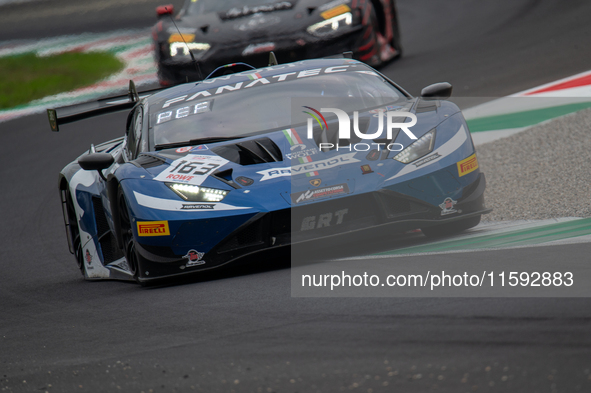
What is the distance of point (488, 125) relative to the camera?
8297 millimetres

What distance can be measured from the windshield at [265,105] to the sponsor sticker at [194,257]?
0.98 meters

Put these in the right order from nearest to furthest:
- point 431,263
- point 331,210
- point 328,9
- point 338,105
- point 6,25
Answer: point 431,263 → point 331,210 → point 338,105 → point 328,9 → point 6,25

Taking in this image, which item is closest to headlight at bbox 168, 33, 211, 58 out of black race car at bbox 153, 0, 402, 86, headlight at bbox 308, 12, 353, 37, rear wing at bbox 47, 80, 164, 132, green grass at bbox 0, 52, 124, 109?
black race car at bbox 153, 0, 402, 86

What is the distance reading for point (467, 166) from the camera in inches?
189

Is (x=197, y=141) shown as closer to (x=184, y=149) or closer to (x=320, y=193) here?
(x=184, y=149)

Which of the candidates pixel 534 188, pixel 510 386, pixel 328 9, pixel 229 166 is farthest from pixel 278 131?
pixel 328 9

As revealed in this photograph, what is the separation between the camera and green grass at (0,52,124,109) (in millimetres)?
14461

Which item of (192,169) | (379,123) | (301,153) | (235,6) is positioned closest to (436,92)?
(379,123)

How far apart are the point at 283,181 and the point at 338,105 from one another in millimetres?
1224

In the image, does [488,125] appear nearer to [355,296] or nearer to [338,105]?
[338,105]

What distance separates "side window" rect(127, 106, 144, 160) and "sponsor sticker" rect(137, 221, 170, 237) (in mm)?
916

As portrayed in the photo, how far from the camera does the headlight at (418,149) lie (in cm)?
464

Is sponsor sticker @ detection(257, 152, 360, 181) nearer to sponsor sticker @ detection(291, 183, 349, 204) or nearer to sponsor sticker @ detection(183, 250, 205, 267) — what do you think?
sponsor sticker @ detection(291, 183, 349, 204)

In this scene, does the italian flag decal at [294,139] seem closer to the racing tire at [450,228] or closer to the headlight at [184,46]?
the racing tire at [450,228]
